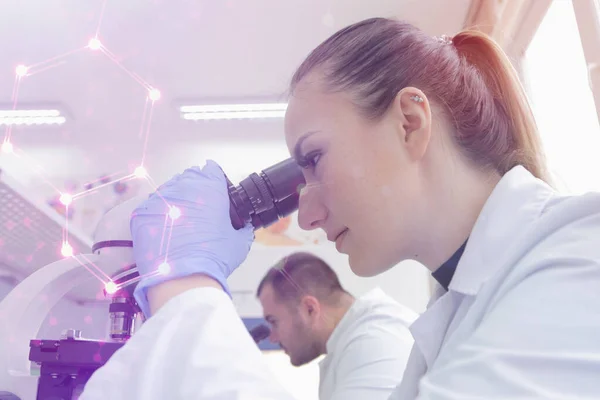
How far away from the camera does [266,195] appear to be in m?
0.89

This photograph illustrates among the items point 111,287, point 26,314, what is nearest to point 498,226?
point 111,287

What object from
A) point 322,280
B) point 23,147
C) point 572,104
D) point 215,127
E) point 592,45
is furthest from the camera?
point 23,147

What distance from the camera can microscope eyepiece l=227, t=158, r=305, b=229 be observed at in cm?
90

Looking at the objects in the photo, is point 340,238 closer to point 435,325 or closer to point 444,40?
point 435,325

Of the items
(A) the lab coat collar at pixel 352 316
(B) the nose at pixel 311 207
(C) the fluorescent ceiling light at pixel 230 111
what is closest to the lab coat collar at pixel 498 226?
(B) the nose at pixel 311 207

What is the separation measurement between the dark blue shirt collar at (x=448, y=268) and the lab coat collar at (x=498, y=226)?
0.27 feet

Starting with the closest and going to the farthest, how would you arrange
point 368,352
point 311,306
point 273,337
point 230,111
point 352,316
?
point 368,352
point 352,316
point 311,306
point 273,337
point 230,111

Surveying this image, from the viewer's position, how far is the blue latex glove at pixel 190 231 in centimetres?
80

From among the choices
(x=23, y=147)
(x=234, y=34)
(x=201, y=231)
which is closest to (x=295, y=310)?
(x=234, y=34)

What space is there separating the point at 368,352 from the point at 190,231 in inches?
34.4

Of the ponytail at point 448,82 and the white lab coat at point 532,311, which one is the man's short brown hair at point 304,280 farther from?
the white lab coat at point 532,311

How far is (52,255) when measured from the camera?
3.78ft

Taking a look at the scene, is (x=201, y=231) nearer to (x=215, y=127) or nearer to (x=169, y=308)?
(x=169, y=308)

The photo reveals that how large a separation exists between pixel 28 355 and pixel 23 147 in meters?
2.81
